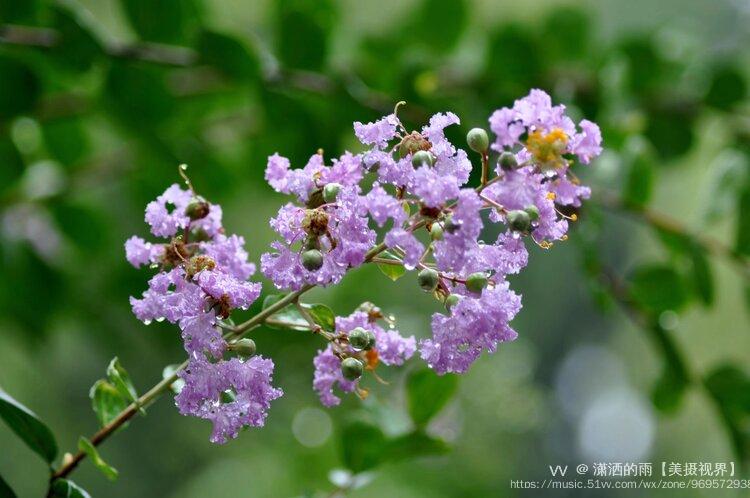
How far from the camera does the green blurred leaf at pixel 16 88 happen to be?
94 centimetres

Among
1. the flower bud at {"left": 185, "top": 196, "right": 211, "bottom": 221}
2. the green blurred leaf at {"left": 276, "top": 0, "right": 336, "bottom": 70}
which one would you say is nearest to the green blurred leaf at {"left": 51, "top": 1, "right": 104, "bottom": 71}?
the green blurred leaf at {"left": 276, "top": 0, "right": 336, "bottom": 70}

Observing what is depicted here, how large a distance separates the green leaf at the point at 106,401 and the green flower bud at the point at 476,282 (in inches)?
9.2

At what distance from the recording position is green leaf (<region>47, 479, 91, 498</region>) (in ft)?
1.61

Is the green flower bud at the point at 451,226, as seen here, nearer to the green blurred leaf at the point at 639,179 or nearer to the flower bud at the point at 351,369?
the flower bud at the point at 351,369

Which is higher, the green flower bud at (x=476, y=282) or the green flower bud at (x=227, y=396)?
the green flower bud at (x=476, y=282)

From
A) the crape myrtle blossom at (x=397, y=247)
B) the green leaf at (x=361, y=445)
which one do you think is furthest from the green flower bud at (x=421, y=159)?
the green leaf at (x=361, y=445)

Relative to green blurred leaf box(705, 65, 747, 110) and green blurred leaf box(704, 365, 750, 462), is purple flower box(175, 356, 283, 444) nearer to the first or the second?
green blurred leaf box(704, 365, 750, 462)

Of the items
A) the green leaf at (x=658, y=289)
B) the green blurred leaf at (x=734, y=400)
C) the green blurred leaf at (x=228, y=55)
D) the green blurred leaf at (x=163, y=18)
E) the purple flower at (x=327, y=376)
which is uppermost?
the green blurred leaf at (x=163, y=18)

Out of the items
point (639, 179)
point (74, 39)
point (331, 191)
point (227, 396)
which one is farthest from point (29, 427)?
point (639, 179)

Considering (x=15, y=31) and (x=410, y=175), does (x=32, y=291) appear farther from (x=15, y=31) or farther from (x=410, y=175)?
(x=410, y=175)

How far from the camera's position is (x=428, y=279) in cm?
46

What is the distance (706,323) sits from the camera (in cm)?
307

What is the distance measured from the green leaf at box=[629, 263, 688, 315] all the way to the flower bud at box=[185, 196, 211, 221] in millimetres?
588

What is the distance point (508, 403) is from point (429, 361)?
3.19 ft
